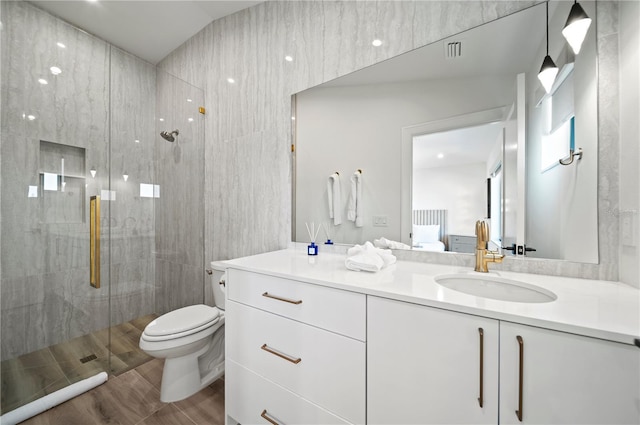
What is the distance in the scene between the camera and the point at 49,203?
168cm

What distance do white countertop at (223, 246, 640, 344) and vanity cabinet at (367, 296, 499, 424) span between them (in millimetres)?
36

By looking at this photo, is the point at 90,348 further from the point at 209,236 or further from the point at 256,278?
the point at 256,278

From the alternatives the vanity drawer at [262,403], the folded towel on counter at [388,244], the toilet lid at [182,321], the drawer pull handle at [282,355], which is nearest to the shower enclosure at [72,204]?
the toilet lid at [182,321]

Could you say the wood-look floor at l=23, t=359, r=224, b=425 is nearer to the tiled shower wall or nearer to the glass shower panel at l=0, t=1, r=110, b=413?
the glass shower panel at l=0, t=1, r=110, b=413

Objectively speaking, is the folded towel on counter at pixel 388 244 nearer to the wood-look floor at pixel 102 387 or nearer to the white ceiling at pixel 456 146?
the white ceiling at pixel 456 146

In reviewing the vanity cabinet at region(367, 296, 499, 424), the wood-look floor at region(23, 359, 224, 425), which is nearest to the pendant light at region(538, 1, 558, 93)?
the vanity cabinet at region(367, 296, 499, 424)

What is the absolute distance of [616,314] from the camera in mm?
610

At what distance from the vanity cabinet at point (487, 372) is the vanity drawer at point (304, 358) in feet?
0.19

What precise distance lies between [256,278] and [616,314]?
46.1 inches

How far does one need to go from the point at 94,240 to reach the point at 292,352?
182 centimetres

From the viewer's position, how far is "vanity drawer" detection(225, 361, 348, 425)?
3.17 ft

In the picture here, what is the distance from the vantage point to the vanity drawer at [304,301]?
87 centimetres

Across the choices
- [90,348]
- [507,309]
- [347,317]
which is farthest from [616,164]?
[90,348]

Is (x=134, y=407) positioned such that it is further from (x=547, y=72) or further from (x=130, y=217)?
(x=547, y=72)
